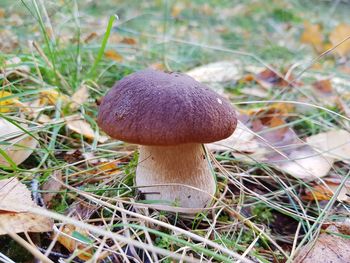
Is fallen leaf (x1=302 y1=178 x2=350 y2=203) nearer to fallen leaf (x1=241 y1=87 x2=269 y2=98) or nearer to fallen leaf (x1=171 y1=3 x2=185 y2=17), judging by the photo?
fallen leaf (x1=241 y1=87 x2=269 y2=98)

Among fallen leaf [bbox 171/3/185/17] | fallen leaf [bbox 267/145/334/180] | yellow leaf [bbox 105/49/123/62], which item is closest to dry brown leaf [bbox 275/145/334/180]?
fallen leaf [bbox 267/145/334/180]

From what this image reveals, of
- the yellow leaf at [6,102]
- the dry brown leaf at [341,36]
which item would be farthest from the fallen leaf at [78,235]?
the dry brown leaf at [341,36]

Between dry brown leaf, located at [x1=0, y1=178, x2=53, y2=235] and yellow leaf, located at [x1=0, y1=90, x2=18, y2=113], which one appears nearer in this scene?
dry brown leaf, located at [x1=0, y1=178, x2=53, y2=235]

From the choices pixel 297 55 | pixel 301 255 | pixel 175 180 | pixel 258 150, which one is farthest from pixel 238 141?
pixel 297 55

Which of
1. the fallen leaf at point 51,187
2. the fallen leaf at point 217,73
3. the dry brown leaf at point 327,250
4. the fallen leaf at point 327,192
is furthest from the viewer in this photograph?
the fallen leaf at point 217,73

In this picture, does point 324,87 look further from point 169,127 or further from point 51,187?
point 51,187

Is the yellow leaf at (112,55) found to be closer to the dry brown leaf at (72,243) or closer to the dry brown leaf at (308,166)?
the dry brown leaf at (308,166)
